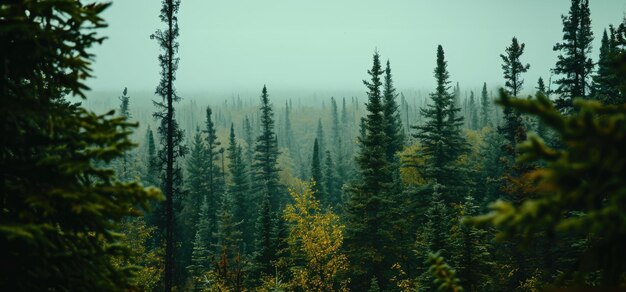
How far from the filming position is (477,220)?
3076 mm

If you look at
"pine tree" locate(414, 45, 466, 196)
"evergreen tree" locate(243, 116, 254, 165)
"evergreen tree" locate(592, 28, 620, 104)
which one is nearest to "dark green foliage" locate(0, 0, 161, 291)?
"evergreen tree" locate(592, 28, 620, 104)

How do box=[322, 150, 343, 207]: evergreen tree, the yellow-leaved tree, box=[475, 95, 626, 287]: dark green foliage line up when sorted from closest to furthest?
1. box=[475, 95, 626, 287]: dark green foliage
2. the yellow-leaved tree
3. box=[322, 150, 343, 207]: evergreen tree

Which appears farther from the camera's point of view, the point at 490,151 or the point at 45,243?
the point at 490,151

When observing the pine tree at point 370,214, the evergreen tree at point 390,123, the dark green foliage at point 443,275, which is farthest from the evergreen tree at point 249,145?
the dark green foliage at point 443,275

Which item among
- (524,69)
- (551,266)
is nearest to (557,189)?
(551,266)

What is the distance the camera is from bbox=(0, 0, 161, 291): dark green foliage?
4227 mm

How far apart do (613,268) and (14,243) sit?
220 inches

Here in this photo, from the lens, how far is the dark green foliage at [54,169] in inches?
166

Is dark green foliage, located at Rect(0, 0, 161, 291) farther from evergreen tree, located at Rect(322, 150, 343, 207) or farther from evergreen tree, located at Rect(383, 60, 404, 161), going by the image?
evergreen tree, located at Rect(322, 150, 343, 207)

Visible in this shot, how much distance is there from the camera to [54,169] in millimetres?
4398

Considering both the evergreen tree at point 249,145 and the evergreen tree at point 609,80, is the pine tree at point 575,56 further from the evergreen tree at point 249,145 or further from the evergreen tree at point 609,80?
the evergreen tree at point 249,145

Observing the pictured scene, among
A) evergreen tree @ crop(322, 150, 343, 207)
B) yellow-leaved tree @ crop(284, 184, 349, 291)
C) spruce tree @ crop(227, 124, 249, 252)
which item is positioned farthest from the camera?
evergreen tree @ crop(322, 150, 343, 207)

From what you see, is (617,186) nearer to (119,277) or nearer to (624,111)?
(624,111)

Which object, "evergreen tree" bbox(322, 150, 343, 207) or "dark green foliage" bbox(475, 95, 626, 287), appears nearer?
"dark green foliage" bbox(475, 95, 626, 287)
